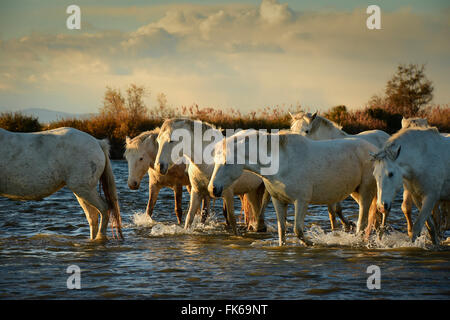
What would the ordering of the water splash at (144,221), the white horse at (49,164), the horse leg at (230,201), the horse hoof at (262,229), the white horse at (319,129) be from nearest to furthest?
the white horse at (49,164) → the horse leg at (230,201) → the white horse at (319,129) → the horse hoof at (262,229) → the water splash at (144,221)

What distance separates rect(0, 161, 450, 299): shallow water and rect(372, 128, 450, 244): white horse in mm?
682

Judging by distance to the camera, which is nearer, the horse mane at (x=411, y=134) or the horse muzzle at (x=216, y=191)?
the horse muzzle at (x=216, y=191)

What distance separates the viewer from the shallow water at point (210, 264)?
5.49 meters

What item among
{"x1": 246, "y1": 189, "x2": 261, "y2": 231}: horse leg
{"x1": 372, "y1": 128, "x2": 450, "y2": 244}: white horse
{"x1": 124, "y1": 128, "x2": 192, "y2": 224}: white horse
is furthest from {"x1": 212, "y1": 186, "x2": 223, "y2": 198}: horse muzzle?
{"x1": 124, "y1": 128, "x2": 192, "y2": 224}: white horse

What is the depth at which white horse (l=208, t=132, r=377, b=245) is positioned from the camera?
6.66 m

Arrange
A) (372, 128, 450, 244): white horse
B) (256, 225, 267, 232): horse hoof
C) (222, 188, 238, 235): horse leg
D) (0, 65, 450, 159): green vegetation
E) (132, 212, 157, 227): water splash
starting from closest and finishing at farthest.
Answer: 1. (372, 128, 450, 244): white horse
2. (222, 188, 238, 235): horse leg
3. (256, 225, 267, 232): horse hoof
4. (132, 212, 157, 227): water splash
5. (0, 65, 450, 159): green vegetation

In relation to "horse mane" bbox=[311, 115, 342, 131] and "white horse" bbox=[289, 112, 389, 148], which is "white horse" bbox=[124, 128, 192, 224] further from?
"horse mane" bbox=[311, 115, 342, 131]

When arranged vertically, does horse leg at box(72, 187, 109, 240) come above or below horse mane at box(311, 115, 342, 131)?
below

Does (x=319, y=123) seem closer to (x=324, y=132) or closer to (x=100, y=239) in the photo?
(x=324, y=132)

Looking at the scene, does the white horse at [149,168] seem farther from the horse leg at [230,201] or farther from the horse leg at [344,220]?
the horse leg at [344,220]

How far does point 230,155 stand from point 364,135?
11.1ft

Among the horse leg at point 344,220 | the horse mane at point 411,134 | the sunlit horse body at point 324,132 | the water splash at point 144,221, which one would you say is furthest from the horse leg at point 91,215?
the horse mane at point 411,134

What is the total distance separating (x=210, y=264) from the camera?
269 inches

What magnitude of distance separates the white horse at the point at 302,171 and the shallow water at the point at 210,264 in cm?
74
